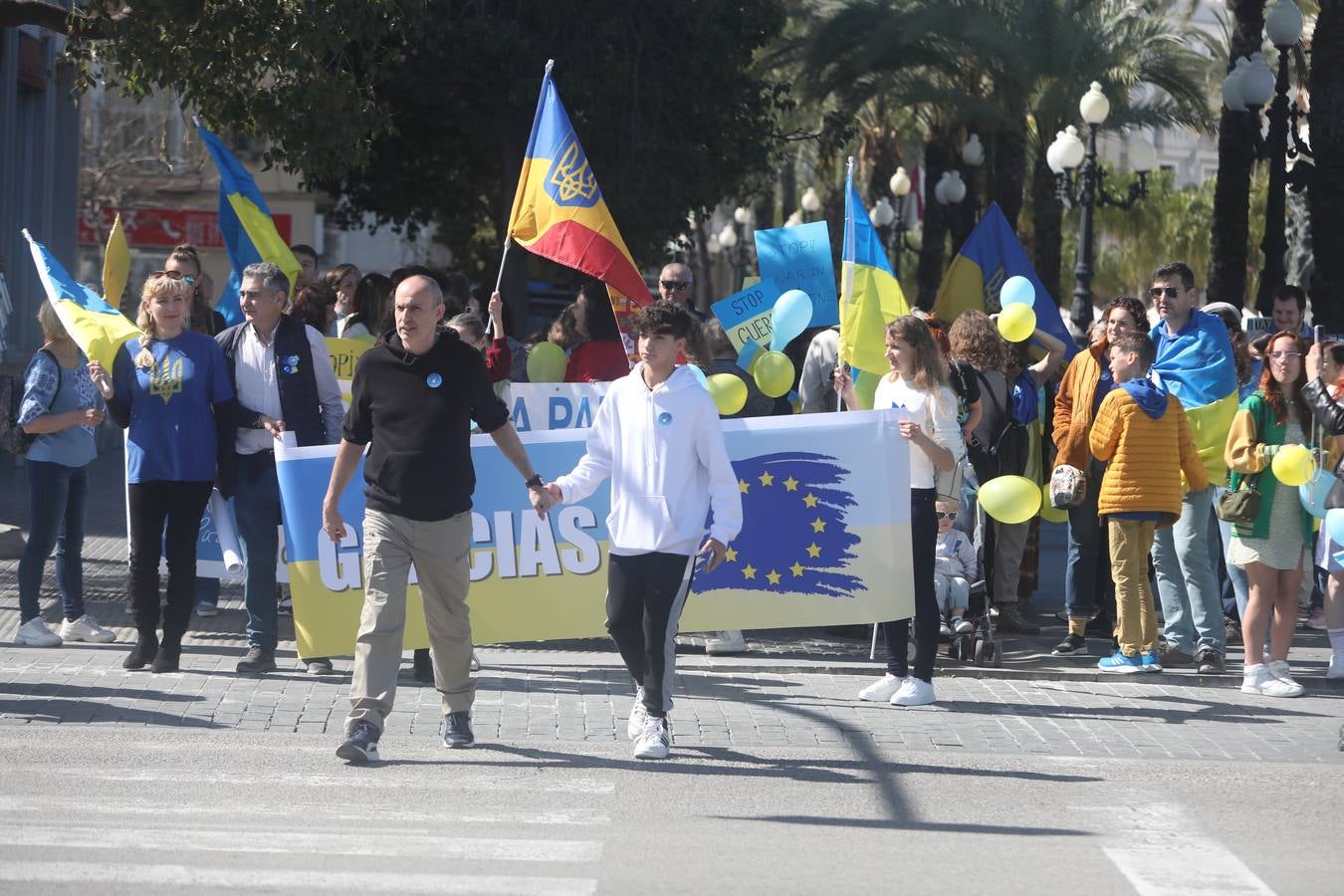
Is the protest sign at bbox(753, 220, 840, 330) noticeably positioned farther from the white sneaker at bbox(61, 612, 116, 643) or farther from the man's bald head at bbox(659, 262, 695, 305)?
the white sneaker at bbox(61, 612, 116, 643)

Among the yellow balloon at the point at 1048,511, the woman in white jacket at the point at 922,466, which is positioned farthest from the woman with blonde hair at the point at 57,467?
the yellow balloon at the point at 1048,511

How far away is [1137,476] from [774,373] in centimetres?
198

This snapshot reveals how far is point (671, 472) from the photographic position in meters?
7.14

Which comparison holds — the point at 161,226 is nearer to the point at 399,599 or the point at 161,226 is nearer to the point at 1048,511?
the point at 1048,511

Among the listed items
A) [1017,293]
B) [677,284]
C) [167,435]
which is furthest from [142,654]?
[1017,293]

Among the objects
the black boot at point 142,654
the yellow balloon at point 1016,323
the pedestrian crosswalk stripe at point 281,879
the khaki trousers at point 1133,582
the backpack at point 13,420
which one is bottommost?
the pedestrian crosswalk stripe at point 281,879

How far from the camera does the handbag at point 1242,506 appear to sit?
9.09 meters

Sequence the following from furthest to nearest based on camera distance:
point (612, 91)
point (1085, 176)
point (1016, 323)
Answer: point (1085, 176) → point (612, 91) → point (1016, 323)

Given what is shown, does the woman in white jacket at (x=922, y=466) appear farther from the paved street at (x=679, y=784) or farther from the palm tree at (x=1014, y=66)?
the palm tree at (x=1014, y=66)

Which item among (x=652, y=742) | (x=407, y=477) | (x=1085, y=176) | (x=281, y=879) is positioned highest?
(x=1085, y=176)

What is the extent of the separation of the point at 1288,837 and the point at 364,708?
3.24m

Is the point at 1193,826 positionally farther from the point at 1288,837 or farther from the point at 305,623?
the point at 305,623

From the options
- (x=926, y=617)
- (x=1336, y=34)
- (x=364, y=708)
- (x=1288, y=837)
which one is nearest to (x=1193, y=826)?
(x=1288, y=837)

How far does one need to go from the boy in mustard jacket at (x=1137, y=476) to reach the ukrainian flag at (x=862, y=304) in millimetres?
1123
